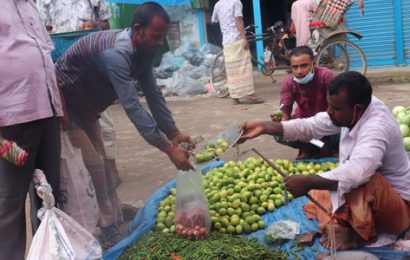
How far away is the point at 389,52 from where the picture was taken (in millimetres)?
9734

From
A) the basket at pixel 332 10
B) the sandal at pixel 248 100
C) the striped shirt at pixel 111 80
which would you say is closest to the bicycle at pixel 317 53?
the basket at pixel 332 10

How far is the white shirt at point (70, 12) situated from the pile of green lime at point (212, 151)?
2.41 m

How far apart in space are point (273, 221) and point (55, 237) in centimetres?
153

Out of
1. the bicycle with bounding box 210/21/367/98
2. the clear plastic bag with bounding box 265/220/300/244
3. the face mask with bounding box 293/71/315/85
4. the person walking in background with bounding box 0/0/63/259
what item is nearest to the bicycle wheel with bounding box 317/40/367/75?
the bicycle with bounding box 210/21/367/98

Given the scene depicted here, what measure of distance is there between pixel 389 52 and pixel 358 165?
7832 millimetres

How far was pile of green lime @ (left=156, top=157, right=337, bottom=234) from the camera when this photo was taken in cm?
334

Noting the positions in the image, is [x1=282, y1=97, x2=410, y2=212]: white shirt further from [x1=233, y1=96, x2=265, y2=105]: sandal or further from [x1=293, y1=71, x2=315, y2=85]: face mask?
[x1=233, y1=96, x2=265, y2=105]: sandal

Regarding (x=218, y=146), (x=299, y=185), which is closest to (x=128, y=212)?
(x=218, y=146)

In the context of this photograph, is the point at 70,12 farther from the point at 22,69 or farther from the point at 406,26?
the point at 406,26

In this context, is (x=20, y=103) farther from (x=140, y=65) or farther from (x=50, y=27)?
(x=50, y=27)

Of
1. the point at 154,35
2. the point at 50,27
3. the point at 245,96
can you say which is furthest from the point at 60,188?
the point at 245,96

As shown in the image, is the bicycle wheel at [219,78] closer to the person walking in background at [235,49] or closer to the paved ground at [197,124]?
the paved ground at [197,124]

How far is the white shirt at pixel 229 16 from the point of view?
7.80m

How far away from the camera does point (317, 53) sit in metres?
8.34
